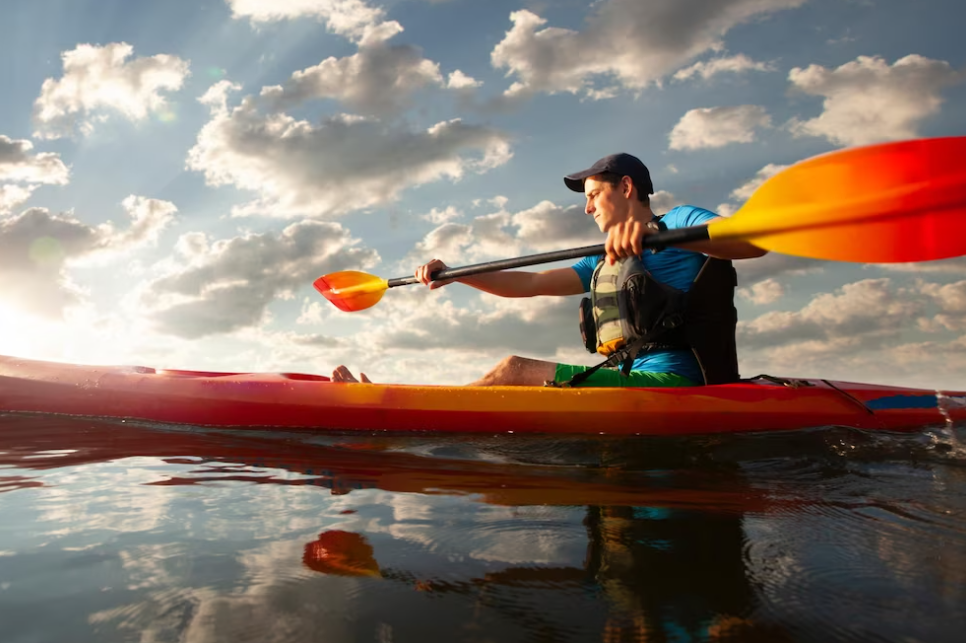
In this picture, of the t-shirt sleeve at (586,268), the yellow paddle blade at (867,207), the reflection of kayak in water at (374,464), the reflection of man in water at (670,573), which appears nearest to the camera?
the reflection of man in water at (670,573)

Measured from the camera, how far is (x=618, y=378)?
368 cm

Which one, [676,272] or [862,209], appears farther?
[676,272]

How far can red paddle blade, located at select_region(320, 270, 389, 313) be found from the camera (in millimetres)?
5590

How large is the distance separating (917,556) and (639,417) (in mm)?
2005

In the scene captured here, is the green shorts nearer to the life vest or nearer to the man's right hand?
the life vest

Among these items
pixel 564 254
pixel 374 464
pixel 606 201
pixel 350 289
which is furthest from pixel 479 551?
pixel 350 289

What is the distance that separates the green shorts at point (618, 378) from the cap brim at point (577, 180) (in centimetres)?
108

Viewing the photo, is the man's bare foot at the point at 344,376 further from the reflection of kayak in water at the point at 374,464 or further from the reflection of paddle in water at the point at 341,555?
the reflection of paddle in water at the point at 341,555

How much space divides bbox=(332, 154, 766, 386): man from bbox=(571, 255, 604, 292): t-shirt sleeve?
0.17m

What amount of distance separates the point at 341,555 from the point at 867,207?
103 inches

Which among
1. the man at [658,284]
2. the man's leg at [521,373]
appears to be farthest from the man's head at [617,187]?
the man's leg at [521,373]

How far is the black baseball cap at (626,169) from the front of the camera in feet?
12.3

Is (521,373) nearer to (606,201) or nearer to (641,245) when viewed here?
(606,201)

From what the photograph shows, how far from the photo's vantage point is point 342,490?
218 centimetres
